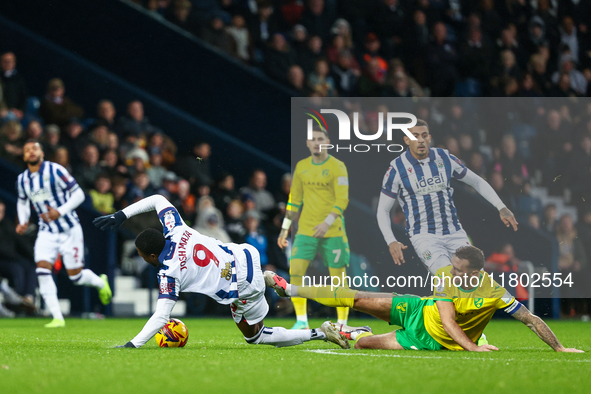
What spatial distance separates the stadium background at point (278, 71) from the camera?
1077 cm

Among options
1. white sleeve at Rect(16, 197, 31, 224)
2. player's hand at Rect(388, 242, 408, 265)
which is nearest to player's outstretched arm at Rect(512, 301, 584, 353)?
player's hand at Rect(388, 242, 408, 265)

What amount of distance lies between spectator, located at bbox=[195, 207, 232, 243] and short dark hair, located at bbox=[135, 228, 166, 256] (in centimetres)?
604

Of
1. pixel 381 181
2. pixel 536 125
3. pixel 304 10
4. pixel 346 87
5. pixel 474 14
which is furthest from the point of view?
pixel 474 14

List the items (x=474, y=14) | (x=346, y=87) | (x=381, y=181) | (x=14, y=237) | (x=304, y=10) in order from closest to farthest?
(x=381, y=181) → (x=14, y=237) → (x=346, y=87) → (x=304, y=10) → (x=474, y=14)

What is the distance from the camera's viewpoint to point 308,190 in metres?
10.4

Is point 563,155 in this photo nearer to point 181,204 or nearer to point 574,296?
point 574,296

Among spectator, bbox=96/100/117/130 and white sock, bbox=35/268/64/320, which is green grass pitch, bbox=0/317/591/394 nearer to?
white sock, bbox=35/268/64/320

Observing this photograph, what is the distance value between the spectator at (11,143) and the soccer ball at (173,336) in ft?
20.1

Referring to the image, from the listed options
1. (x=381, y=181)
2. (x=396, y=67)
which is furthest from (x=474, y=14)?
(x=381, y=181)

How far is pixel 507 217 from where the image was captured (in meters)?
9.84

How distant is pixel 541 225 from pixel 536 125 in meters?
1.37

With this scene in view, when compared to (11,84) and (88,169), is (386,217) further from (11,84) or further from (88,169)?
(11,84)

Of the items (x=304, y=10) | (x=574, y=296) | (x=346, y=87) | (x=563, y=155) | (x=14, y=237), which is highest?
(x=304, y=10)

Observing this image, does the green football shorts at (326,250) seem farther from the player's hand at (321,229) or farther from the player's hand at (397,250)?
the player's hand at (397,250)
